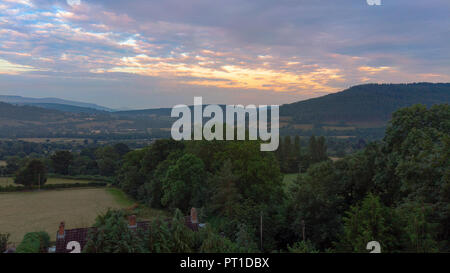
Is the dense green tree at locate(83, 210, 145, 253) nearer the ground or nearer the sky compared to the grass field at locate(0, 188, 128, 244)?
nearer the sky

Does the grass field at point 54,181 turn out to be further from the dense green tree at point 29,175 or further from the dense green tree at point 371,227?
the dense green tree at point 371,227

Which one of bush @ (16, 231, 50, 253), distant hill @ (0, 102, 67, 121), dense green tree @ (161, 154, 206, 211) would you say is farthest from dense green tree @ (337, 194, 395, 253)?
distant hill @ (0, 102, 67, 121)

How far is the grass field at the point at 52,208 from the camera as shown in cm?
3009

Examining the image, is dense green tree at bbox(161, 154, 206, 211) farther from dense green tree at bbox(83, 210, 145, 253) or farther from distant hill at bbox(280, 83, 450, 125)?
distant hill at bbox(280, 83, 450, 125)

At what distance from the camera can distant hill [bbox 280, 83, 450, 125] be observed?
114 meters

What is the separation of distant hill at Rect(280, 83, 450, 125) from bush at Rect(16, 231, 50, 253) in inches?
4757

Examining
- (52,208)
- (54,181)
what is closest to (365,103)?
(54,181)

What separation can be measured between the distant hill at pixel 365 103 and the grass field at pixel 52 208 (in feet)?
357

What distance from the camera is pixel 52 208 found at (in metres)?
37.6

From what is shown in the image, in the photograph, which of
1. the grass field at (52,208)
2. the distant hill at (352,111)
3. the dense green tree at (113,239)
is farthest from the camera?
the distant hill at (352,111)

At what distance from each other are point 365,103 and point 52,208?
421 ft

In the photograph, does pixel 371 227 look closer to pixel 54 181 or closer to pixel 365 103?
pixel 54 181

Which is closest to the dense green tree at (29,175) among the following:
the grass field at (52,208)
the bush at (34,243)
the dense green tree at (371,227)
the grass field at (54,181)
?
the grass field at (52,208)

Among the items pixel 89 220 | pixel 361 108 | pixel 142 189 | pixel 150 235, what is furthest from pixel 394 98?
pixel 150 235
